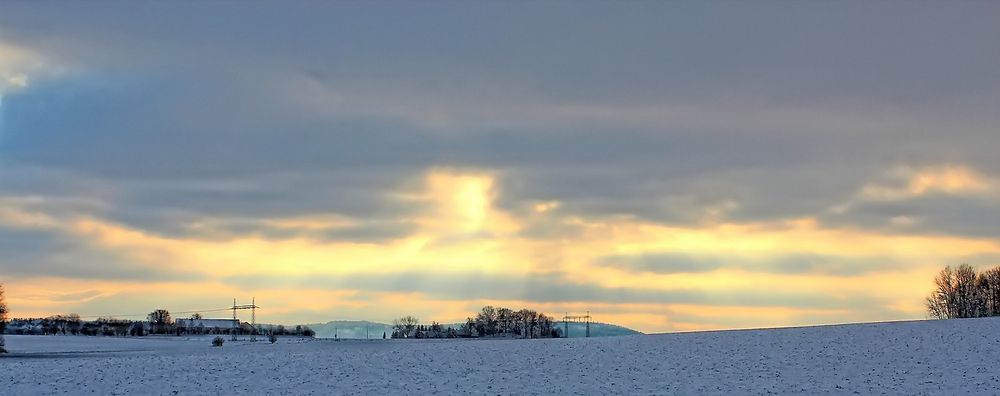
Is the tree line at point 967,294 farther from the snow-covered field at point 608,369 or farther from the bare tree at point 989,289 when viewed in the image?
the snow-covered field at point 608,369

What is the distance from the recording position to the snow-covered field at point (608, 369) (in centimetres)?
5784

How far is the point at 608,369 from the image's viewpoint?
68562mm

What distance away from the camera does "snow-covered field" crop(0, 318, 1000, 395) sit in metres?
57.8

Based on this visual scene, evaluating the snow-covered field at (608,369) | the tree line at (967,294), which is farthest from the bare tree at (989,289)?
the snow-covered field at (608,369)

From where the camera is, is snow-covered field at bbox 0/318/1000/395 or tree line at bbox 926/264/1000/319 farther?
tree line at bbox 926/264/1000/319

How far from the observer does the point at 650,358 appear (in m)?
75.5

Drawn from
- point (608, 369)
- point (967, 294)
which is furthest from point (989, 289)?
point (608, 369)

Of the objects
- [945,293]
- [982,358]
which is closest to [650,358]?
[982,358]

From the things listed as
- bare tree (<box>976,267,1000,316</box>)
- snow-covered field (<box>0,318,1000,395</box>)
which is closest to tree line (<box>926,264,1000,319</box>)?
bare tree (<box>976,267,1000,316</box>)

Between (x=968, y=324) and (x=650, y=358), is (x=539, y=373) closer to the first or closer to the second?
(x=650, y=358)

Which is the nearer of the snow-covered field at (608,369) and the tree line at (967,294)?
the snow-covered field at (608,369)

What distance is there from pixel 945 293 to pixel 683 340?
121 m

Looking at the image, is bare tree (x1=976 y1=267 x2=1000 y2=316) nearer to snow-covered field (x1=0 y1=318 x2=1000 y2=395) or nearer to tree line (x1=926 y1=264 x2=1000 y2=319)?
tree line (x1=926 y1=264 x2=1000 y2=319)

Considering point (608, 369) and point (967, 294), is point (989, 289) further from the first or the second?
point (608, 369)
